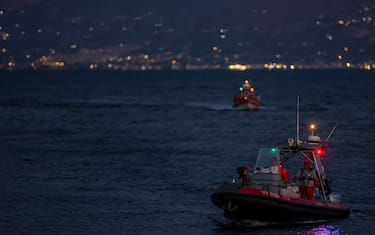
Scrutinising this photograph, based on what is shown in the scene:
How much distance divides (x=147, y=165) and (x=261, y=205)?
20478 mm

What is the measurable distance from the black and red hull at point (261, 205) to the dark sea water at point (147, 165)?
437mm

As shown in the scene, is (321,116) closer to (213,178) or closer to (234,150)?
(234,150)

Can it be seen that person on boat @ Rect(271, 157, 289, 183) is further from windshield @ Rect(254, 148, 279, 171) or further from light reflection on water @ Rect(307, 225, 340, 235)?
light reflection on water @ Rect(307, 225, 340, 235)

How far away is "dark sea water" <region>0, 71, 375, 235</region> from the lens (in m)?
38.3

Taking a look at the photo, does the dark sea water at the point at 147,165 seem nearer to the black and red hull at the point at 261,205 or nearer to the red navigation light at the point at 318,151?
the black and red hull at the point at 261,205

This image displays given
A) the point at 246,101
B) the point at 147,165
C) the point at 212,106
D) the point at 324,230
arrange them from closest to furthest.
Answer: the point at 324,230 → the point at 147,165 → the point at 246,101 → the point at 212,106

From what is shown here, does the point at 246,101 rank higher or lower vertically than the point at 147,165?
higher

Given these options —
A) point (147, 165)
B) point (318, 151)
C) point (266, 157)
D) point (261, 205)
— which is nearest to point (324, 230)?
point (261, 205)

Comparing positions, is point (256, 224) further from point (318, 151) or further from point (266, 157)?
point (318, 151)

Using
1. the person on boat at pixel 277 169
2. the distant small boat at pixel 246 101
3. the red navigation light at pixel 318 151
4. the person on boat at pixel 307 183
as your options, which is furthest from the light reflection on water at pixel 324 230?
the distant small boat at pixel 246 101

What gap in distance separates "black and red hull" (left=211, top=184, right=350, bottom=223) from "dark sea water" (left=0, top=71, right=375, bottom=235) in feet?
1.43

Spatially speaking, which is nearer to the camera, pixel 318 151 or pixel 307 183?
pixel 307 183

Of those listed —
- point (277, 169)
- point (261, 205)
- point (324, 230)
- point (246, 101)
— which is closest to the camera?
point (261, 205)

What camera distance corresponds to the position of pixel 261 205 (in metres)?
35.7
